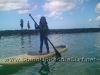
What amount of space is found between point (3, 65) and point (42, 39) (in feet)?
11.0

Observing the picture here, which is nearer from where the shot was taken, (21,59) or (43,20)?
(21,59)

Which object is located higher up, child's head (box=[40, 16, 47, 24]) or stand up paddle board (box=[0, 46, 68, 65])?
child's head (box=[40, 16, 47, 24])

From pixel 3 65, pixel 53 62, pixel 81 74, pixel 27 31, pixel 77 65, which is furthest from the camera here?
pixel 27 31

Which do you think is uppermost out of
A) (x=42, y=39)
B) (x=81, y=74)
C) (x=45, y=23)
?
(x=45, y=23)

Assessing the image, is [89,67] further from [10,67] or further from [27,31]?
[27,31]

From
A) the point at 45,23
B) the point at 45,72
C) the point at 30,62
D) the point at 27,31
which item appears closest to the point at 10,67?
the point at 30,62

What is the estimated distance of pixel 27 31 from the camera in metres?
31.2

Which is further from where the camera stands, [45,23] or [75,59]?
[45,23]

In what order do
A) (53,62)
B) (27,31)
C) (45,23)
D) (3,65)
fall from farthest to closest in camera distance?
(27,31) < (45,23) < (53,62) < (3,65)

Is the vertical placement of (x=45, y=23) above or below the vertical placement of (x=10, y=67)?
above

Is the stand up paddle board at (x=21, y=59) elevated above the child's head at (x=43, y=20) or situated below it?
below

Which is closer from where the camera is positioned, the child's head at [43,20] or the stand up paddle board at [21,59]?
the stand up paddle board at [21,59]

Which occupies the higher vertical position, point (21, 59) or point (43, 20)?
point (43, 20)

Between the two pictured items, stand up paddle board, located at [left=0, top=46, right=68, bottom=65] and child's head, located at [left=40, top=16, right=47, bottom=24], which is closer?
stand up paddle board, located at [left=0, top=46, right=68, bottom=65]
